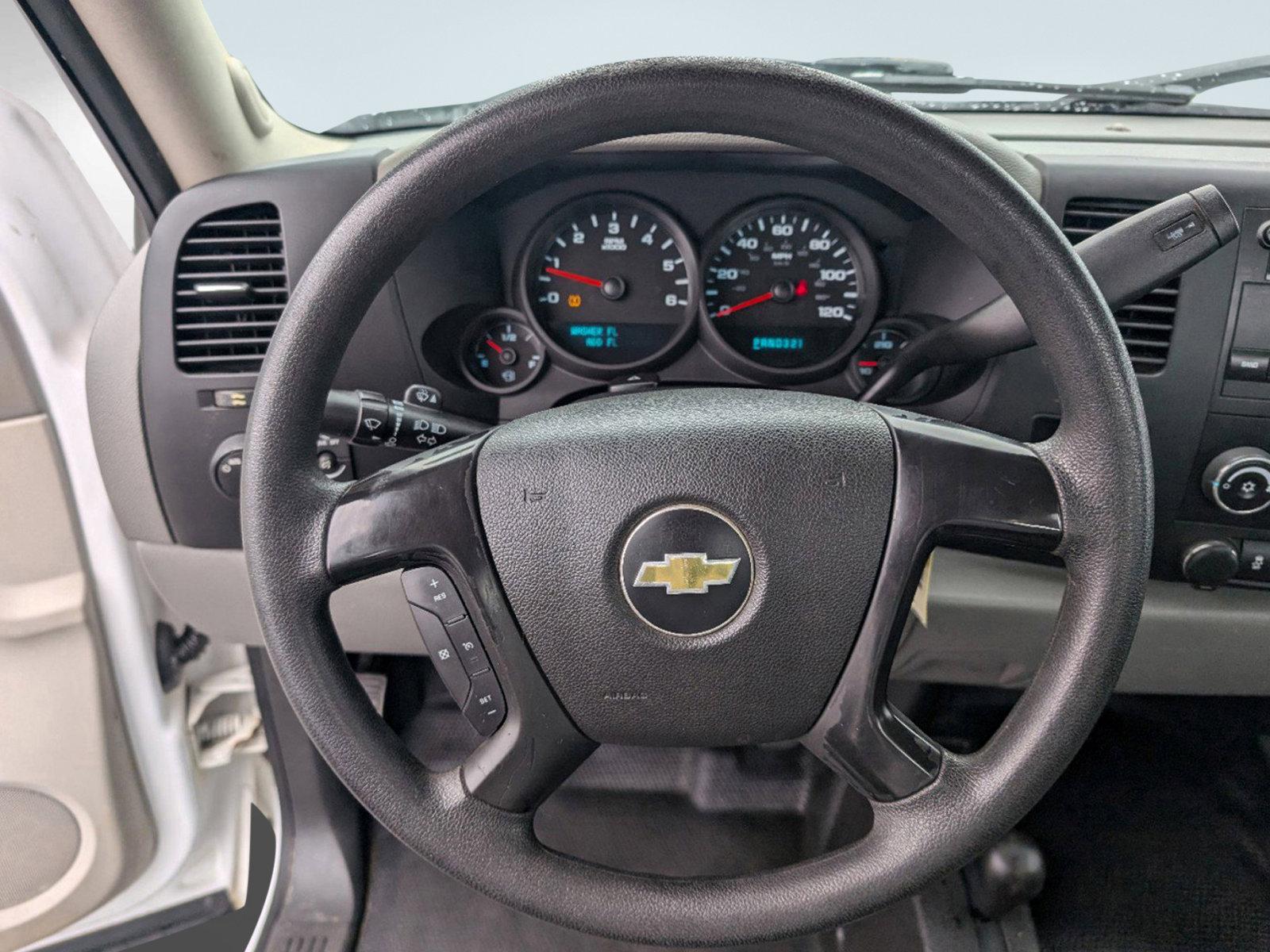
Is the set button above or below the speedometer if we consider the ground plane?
below

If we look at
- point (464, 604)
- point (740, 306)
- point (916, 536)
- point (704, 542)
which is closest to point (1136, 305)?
point (740, 306)

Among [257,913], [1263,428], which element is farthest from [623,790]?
[1263,428]

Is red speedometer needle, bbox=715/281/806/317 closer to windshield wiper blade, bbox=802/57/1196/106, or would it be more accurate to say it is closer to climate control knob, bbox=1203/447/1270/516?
windshield wiper blade, bbox=802/57/1196/106

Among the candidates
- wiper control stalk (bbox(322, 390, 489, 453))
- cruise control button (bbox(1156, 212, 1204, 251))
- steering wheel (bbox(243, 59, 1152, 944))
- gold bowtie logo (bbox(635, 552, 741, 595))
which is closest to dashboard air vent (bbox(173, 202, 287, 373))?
wiper control stalk (bbox(322, 390, 489, 453))

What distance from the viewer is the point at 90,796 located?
135cm

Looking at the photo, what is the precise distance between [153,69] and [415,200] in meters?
0.63

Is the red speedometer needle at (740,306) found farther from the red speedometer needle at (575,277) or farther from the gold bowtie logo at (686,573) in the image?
the gold bowtie logo at (686,573)

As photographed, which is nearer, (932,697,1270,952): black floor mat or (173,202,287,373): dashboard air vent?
(173,202,287,373): dashboard air vent

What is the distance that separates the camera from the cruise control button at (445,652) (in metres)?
0.74

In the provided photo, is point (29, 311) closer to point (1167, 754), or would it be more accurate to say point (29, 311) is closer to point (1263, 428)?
point (1263, 428)

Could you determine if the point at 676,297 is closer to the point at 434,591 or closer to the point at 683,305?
the point at 683,305

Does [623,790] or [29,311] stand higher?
[29,311]

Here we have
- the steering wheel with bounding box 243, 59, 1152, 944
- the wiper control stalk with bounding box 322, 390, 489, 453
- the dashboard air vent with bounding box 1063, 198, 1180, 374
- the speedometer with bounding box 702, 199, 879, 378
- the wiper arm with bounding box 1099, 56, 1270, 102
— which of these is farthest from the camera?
the wiper arm with bounding box 1099, 56, 1270, 102

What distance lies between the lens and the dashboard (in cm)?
108
